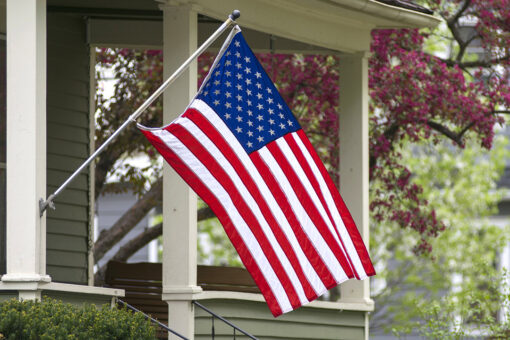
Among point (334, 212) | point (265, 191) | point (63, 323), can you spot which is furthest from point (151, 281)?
point (63, 323)

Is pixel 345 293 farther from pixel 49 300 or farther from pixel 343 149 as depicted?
pixel 49 300

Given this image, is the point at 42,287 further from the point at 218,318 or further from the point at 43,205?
the point at 218,318

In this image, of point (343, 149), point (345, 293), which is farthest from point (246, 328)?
point (343, 149)

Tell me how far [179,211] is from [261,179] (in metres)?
1.40

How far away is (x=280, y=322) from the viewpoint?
10.4 meters

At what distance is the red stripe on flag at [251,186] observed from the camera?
7.71m

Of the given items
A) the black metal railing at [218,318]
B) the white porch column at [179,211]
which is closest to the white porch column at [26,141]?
the white porch column at [179,211]

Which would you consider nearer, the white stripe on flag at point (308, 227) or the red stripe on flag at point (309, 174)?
the white stripe on flag at point (308, 227)

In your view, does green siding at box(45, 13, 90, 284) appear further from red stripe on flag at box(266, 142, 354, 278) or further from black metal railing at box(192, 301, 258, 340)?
red stripe on flag at box(266, 142, 354, 278)

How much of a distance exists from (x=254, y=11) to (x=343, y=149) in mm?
2144

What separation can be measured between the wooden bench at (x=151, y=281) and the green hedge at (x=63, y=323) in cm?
346

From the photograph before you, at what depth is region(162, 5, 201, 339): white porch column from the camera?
29.5 feet

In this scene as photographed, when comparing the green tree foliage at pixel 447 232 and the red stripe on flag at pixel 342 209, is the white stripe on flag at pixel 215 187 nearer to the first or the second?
the red stripe on flag at pixel 342 209

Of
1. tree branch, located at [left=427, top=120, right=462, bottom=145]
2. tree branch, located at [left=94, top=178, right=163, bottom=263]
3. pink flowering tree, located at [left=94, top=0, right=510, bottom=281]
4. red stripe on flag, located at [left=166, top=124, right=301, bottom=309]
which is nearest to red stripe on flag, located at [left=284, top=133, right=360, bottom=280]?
red stripe on flag, located at [left=166, top=124, right=301, bottom=309]
